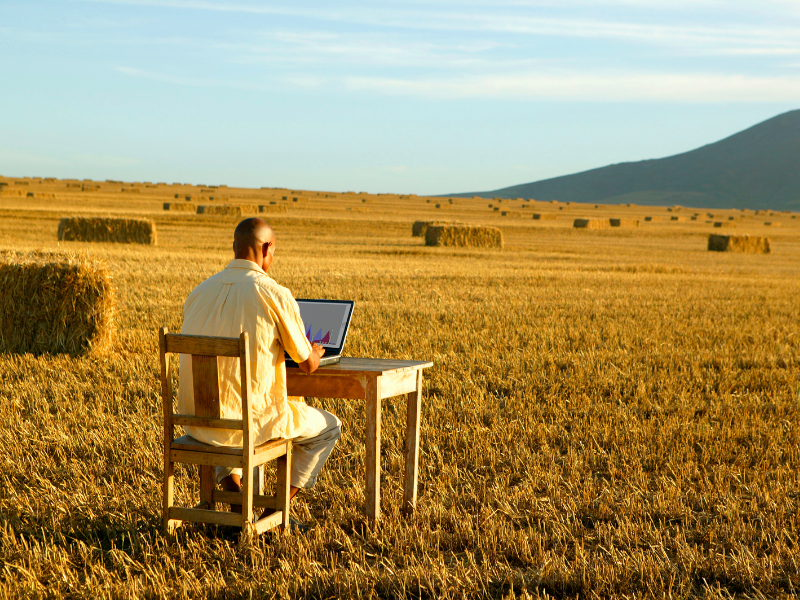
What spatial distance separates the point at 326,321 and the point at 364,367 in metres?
Answer: 0.41

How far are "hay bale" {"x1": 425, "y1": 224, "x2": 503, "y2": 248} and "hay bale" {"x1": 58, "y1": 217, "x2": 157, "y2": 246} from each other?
10.1m

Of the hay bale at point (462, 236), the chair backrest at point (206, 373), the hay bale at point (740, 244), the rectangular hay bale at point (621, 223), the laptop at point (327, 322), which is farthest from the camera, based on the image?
the rectangular hay bale at point (621, 223)

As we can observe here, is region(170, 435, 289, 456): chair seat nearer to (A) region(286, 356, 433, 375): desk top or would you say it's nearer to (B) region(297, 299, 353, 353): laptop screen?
(A) region(286, 356, 433, 375): desk top

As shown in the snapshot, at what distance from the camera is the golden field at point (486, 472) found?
430cm

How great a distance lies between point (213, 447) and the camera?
4.39 meters

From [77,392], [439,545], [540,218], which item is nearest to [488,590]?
[439,545]

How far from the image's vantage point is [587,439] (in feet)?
22.7

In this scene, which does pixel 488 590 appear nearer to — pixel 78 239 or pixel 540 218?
pixel 78 239

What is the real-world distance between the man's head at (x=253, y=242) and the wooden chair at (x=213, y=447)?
541 millimetres

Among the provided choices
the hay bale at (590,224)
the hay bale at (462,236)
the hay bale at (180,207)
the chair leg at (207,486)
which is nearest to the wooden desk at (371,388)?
the chair leg at (207,486)

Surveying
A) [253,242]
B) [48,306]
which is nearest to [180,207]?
[48,306]

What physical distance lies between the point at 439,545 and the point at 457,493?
920 mm

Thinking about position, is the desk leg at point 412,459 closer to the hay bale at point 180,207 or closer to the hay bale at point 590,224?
the hay bale at point 590,224

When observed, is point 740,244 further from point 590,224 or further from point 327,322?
point 327,322
